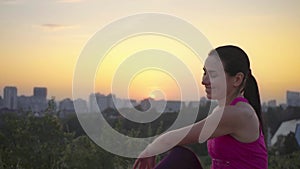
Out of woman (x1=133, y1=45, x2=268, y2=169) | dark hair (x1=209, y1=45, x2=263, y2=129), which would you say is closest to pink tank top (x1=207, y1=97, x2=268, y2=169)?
woman (x1=133, y1=45, x2=268, y2=169)

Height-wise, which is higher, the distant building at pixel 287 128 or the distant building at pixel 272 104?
the distant building at pixel 272 104

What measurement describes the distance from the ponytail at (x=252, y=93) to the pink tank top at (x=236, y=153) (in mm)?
127

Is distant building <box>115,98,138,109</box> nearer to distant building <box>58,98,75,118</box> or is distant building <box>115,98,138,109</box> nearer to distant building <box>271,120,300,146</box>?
distant building <box>58,98,75,118</box>

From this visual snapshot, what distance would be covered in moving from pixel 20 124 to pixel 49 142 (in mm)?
291

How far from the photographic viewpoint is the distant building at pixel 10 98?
510 cm

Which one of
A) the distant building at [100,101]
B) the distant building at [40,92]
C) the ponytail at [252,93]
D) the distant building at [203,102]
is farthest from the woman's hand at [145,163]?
the distant building at [40,92]

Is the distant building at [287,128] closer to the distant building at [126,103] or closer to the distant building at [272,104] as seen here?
the distant building at [272,104]

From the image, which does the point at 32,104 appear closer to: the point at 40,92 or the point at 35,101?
the point at 35,101

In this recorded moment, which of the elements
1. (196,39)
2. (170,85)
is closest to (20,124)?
(170,85)

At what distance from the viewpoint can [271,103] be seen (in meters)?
7.25

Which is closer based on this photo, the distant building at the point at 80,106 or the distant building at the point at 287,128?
the distant building at the point at 80,106

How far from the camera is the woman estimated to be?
2012 millimetres

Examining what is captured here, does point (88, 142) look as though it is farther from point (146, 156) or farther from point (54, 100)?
point (146, 156)

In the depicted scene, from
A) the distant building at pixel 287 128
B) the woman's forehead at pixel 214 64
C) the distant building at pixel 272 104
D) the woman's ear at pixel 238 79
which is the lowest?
the distant building at pixel 287 128
